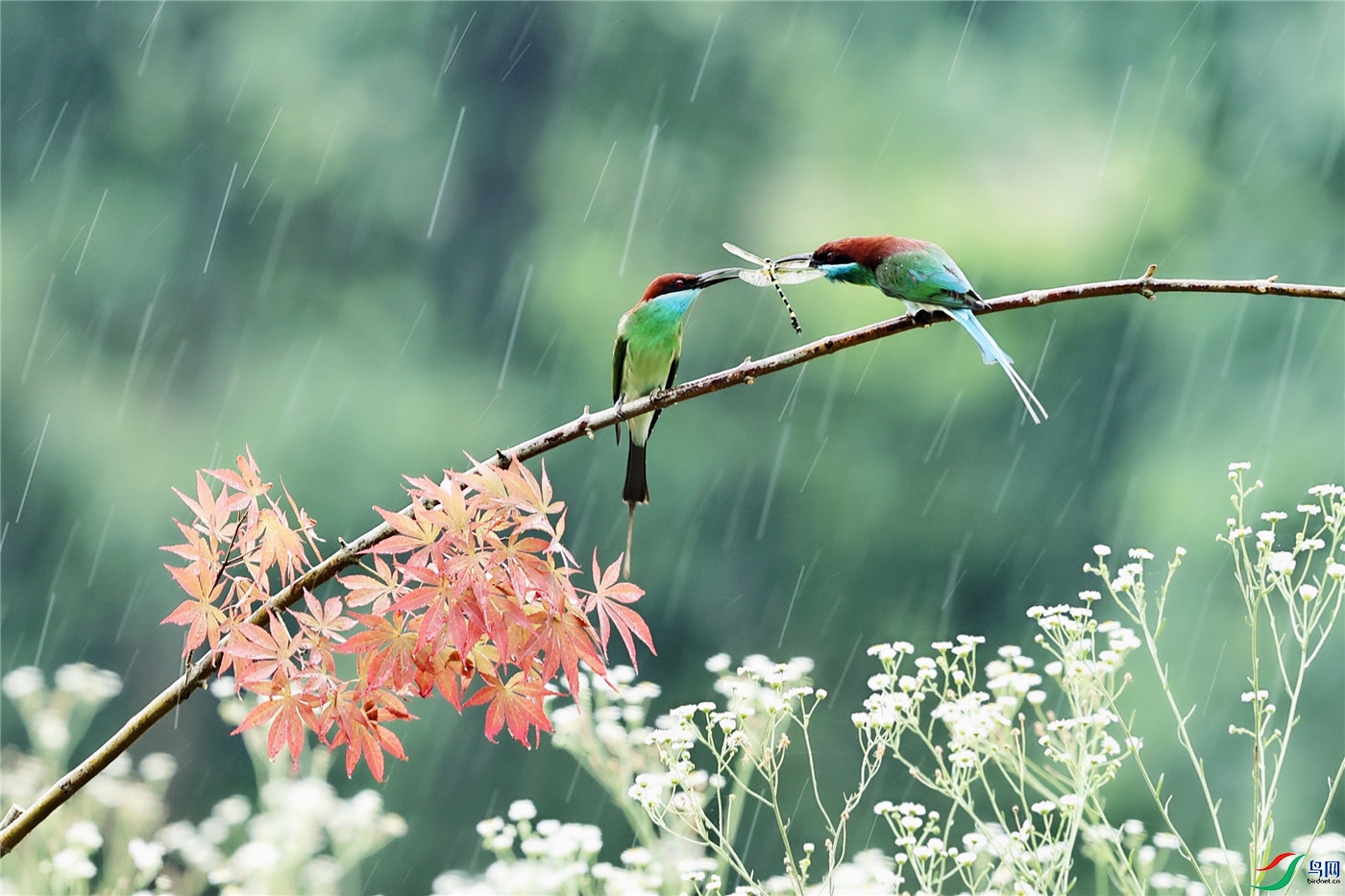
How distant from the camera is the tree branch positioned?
1021 mm

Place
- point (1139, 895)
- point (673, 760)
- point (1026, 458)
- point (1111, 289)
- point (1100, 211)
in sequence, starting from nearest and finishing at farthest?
point (1111, 289) < point (1139, 895) < point (673, 760) < point (1100, 211) < point (1026, 458)

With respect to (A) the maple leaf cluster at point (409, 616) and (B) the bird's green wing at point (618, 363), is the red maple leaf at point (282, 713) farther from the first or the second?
(B) the bird's green wing at point (618, 363)

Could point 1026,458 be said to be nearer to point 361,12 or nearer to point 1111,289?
point 361,12

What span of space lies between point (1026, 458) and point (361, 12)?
12.6ft

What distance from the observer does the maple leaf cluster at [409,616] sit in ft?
3.36

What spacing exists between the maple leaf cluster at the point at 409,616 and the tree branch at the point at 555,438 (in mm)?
19

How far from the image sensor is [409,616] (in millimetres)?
1134

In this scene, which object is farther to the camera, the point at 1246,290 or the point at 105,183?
the point at 105,183

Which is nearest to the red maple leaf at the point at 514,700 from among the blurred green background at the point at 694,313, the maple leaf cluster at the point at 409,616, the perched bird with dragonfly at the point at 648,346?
the maple leaf cluster at the point at 409,616

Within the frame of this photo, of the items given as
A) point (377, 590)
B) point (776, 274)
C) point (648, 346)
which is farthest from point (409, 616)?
point (648, 346)

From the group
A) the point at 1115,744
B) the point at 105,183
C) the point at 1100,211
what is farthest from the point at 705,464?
the point at 1115,744

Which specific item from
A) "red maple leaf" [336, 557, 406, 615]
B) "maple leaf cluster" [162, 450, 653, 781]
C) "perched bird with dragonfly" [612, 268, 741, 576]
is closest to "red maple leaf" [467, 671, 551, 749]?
"maple leaf cluster" [162, 450, 653, 781]

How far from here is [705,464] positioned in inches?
233

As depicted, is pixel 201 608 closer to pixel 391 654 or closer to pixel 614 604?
pixel 391 654
